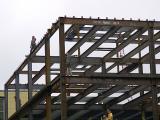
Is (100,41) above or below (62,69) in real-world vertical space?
above

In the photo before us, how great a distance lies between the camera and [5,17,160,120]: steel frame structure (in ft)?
84.2

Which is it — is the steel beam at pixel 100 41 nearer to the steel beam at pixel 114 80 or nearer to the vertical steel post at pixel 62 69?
the steel beam at pixel 114 80

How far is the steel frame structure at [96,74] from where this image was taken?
25.7 metres

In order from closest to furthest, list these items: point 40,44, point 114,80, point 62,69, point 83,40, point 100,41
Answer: point 62,69
point 114,80
point 83,40
point 100,41
point 40,44

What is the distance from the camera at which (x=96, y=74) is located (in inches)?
1032

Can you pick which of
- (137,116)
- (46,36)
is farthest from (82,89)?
(137,116)

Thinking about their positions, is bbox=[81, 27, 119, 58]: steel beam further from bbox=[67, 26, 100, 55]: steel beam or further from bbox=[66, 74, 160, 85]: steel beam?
bbox=[66, 74, 160, 85]: steel beam

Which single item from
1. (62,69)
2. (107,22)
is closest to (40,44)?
(62,69)

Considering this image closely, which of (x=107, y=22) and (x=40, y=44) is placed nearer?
(x=107, y=22)

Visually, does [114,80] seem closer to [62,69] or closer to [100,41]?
[62,69]

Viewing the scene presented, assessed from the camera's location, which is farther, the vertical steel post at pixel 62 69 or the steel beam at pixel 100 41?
the steel beam at pixel 100 41

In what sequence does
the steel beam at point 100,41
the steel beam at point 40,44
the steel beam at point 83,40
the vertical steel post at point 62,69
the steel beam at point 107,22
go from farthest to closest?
the steel beam at point 100,41 < the steel beam at point 83,40 < the steel beam at point 40,44 < the steel beam at point 107,22 < the vertical steel post at point 62,69

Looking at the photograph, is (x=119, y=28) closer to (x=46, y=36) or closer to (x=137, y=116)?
(x=46, y=36)

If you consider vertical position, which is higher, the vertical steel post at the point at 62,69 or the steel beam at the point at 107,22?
the steel beam at the point at 107,22
